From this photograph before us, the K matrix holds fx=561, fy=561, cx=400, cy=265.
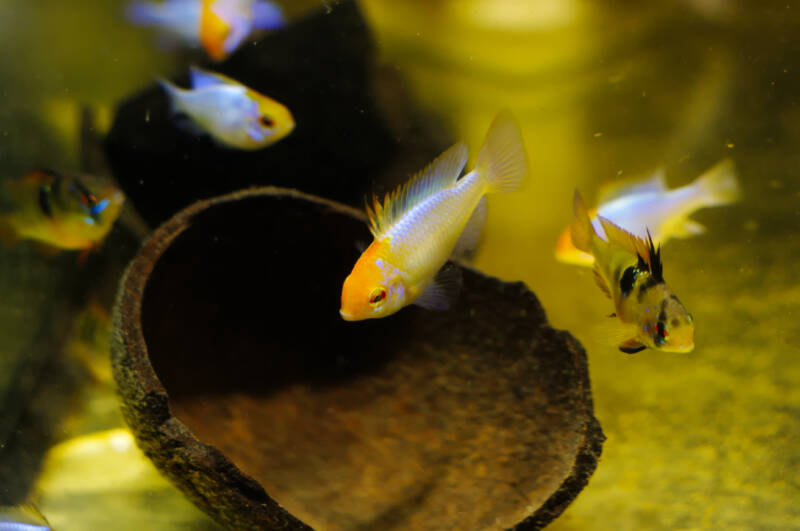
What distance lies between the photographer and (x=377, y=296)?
1.33 meters

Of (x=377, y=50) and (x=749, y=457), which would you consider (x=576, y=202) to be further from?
Answer: (x=377, y=50)

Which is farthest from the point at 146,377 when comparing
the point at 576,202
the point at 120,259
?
the point at 120,259

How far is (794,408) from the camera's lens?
2.36m

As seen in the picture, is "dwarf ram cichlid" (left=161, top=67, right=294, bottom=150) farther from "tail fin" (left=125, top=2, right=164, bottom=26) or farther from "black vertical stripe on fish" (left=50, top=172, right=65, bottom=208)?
"tail fin" (left=125, top=2, right=164, bottom=26)

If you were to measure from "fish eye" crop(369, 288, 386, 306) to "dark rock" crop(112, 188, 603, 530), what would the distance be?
56cm

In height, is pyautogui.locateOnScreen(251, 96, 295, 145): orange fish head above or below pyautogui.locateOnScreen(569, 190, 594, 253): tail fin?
above

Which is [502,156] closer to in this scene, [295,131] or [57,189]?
[295,131]

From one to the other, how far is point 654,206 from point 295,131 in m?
1.63

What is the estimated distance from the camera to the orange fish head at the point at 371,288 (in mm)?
1301

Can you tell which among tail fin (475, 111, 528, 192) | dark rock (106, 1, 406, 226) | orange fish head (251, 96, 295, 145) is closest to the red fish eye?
tail fin (475, 111, 528, 192)

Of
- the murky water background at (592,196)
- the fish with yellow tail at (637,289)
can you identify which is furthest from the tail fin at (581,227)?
the murky water background at (592,196)

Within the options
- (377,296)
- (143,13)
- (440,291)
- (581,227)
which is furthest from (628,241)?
(143,13)

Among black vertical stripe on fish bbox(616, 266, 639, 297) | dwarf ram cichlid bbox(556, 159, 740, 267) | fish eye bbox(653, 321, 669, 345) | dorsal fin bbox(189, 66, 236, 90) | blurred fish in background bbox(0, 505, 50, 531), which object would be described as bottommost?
blurred fish in background bbox(0, 505, 50, 531)

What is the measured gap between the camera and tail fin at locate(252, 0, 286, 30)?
102 inches
